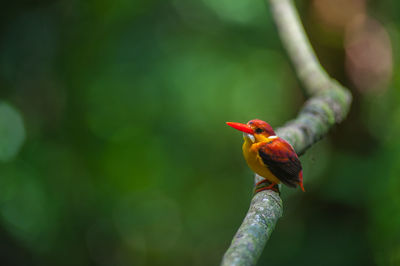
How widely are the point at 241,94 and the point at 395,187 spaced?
346cm

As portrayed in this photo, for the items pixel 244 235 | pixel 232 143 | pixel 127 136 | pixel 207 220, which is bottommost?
pixel 207 220

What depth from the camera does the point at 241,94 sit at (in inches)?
276

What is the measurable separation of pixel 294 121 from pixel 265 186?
0.76 metres

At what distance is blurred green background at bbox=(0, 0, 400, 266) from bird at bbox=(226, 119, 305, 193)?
2.33 m

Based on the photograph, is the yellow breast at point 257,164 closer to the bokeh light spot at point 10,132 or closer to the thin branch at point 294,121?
the thin branch at point 294,121

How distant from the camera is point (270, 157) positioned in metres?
2.05

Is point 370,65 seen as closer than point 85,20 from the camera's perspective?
Yes

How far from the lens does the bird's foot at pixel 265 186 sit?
1.92 meters

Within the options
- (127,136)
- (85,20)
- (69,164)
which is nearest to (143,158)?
(127,136)

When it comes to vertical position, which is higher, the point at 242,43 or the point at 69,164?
the point at 242,43

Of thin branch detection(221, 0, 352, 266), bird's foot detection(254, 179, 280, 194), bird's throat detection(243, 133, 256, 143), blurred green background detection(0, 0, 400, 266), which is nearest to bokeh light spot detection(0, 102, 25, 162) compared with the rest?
blurred green background detection(0, 0, 400, 266)

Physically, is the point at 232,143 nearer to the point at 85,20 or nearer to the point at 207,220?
the point at 207,220

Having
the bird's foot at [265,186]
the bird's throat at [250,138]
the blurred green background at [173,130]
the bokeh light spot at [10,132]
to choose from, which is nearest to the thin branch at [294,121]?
the bird's foot at [265,186]

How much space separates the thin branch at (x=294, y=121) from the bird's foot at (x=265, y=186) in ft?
0.32
